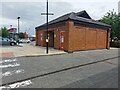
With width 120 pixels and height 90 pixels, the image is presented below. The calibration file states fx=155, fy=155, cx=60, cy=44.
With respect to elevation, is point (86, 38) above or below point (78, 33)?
below

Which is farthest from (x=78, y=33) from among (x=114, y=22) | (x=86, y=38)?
(x=114, y=22)

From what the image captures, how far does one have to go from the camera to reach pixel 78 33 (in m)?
19.4

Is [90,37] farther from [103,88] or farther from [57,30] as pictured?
[103,88]

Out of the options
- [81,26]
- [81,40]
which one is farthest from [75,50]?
[81,26]

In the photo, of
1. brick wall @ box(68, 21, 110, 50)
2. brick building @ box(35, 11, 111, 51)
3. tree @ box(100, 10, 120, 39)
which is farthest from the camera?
tree @ box(100, 10, 120, 39)

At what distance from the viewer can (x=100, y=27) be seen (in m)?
23.4

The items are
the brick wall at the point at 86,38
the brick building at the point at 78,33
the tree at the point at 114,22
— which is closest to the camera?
the brick building at the point at 78,33

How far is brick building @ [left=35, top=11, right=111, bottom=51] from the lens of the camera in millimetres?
18328

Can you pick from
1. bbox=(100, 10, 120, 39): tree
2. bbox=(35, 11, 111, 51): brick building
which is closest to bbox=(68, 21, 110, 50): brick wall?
bbox=(35, 11, 111, 51): brick building

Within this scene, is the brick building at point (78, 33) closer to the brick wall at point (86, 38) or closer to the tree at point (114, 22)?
the brick wall at point (86, 38)

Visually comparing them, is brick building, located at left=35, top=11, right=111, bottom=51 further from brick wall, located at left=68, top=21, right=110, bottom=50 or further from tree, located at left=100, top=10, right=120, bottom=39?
tree, located at left=100, top=10, right=120, bottom=39

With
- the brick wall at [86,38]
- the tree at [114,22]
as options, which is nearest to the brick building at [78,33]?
the brick wall at [86,38]

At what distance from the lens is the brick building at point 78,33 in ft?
60.1

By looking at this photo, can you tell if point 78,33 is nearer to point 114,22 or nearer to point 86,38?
point 86,38
